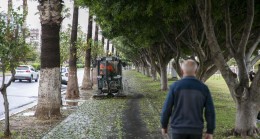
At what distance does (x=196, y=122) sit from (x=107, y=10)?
9.97 m

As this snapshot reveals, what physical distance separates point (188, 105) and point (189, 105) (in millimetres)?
13

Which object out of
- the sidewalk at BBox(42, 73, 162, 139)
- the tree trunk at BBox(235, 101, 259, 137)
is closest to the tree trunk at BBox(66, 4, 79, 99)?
the sidewalk at BBox(42, 73, 162, 139)

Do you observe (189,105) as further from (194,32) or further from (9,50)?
(194,32)

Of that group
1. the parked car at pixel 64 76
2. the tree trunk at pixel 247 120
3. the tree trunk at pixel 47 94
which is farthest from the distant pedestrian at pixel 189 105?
the parked car at pixel 64 76

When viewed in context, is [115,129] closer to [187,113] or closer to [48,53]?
[48,53]

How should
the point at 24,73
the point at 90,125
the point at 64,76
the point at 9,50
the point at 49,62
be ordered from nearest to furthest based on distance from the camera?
the point at 9,50, the point at 90,125, the point at 49,62, the point at 64,76, the point at 24,73

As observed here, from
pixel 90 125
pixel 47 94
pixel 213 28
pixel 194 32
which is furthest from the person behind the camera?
pixel 194 32

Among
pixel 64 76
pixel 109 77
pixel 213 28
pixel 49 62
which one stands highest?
pixel 213 28

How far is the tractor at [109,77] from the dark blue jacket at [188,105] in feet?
61.5

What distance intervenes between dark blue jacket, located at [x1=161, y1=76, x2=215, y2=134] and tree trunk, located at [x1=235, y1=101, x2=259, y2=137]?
17.2 ft

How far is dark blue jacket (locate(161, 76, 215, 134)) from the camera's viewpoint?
19.0 ft

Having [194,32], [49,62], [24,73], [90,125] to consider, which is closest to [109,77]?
[194,32]

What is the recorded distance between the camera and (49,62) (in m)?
14.6

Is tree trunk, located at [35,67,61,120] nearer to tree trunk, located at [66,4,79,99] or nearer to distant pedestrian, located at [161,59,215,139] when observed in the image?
tree trunk, located at [66,4,79,99]
